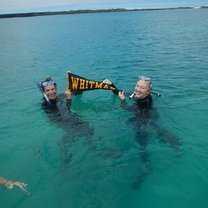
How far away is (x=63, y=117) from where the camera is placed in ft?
23.3

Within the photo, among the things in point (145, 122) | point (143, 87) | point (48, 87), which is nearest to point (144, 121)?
point (145, 122)

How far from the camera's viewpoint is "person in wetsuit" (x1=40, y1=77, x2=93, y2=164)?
619 cm

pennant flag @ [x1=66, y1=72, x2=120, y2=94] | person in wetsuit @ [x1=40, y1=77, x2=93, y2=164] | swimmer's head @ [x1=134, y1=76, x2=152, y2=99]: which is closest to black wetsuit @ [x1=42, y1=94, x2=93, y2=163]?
person in wetsuit @ [x1=40, y1=77, x2=93, y2=164]

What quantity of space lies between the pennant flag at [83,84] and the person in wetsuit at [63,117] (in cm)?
53

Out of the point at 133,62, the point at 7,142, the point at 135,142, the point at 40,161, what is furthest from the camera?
the point at 133,62

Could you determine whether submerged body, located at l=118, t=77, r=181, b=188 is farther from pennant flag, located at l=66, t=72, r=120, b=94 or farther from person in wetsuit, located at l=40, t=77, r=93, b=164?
person in wetsuit, located at l=40, t=77, r=93, b=164

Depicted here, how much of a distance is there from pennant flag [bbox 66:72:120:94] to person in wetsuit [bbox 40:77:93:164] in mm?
526

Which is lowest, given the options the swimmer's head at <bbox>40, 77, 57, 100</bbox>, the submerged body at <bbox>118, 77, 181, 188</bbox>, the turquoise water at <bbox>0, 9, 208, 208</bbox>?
the turquoise water at <bbox>0, 9, 208, 208</bbox>

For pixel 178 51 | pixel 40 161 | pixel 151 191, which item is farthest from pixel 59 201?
pixel 178 51

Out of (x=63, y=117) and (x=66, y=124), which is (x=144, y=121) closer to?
(x=66, y=124)

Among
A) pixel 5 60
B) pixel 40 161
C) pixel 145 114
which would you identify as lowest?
pixel 5 60

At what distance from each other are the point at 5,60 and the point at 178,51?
13.6m

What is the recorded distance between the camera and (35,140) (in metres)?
6.57

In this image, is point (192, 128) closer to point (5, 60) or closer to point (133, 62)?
point (133, 62)
